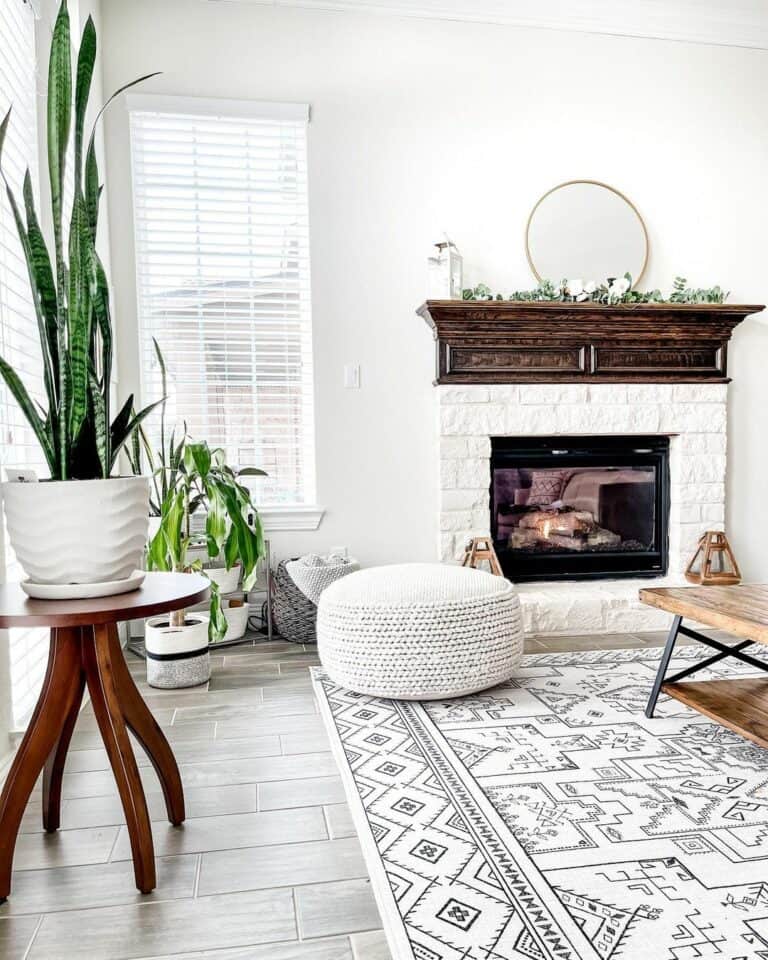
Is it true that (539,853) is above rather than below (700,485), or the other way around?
below

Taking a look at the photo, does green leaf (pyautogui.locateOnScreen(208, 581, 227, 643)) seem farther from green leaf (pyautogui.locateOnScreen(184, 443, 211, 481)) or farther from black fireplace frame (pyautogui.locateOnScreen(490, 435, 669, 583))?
black fireplace frame (pyautogui.locateOnScreen(490, 435, 669, 583))

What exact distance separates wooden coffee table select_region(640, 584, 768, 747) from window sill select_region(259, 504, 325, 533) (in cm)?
169

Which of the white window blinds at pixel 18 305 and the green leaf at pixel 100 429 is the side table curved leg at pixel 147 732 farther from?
the white window blinds at pixel 18 305

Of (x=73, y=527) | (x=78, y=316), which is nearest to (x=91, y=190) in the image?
(x=78, y=316)

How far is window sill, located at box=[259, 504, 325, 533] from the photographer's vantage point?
3574mm

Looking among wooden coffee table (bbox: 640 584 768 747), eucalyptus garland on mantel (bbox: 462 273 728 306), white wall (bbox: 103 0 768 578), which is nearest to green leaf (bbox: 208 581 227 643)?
white wall (bbox: 103 0 768 578)

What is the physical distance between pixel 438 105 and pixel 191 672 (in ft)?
9.12

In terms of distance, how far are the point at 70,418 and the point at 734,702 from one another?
1.90 m

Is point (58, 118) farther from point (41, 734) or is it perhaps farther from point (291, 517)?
point (291, 517)

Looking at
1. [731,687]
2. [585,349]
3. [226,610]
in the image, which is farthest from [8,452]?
[585,349]

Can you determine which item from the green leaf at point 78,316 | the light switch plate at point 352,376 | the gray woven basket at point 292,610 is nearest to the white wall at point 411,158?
the light switch plate at point 352,376

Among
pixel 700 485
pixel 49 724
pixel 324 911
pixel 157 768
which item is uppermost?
pixel 700 485

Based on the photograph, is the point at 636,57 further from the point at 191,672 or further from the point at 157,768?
the point at 157,768

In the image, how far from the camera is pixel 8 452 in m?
2.19
